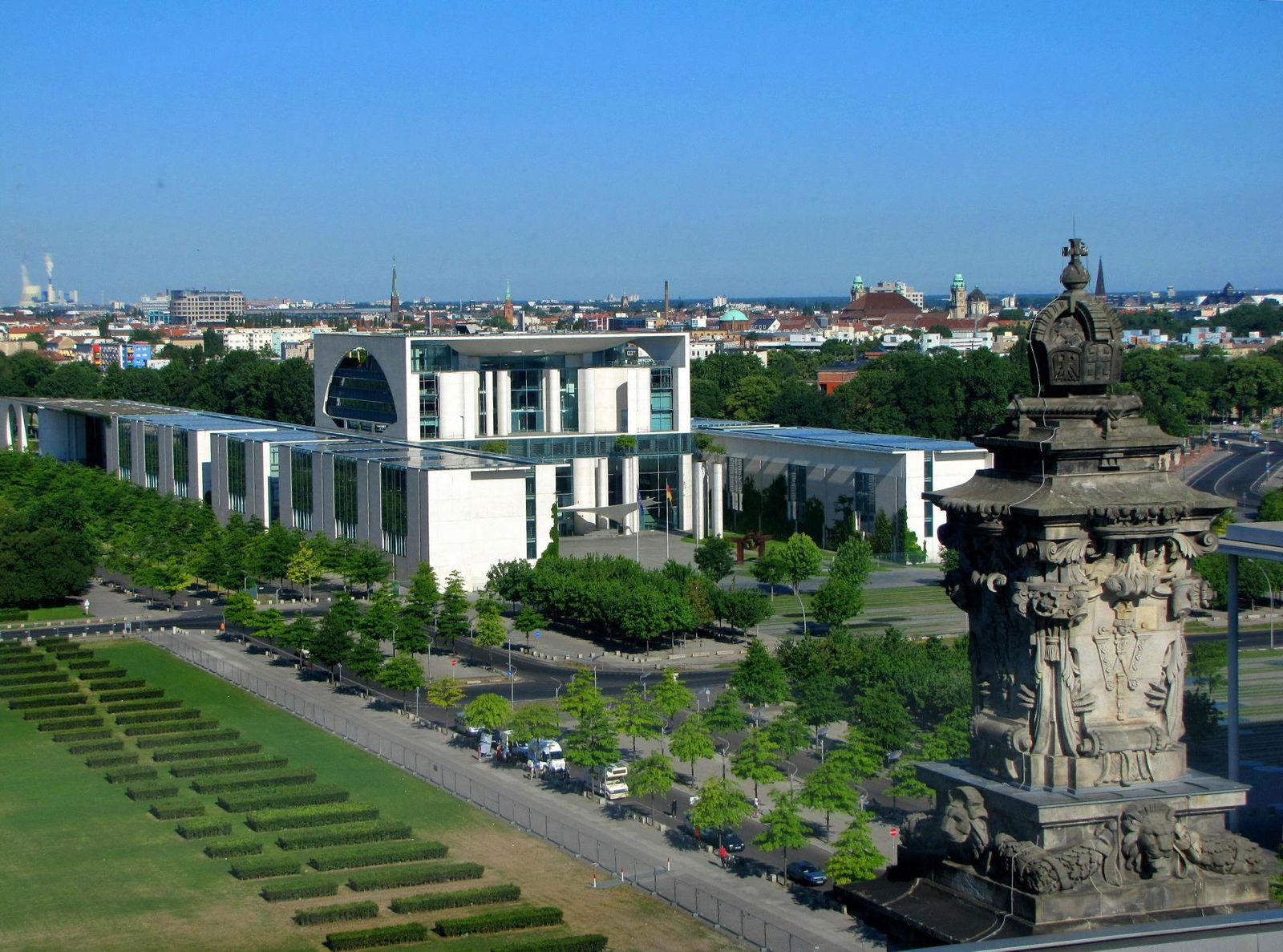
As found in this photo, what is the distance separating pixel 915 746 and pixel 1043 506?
2400cm

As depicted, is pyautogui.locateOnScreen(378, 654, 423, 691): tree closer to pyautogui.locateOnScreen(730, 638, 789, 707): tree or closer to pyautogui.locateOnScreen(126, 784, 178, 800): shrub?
pyautogui.locateOnScreen(730, 638, 789, 707): tree

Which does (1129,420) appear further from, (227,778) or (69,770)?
(69,770)

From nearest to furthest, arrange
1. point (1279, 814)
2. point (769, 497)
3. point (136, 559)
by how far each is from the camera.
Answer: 1. point (1279, 814)
2. point (136, 559)
3. point (769, 497)

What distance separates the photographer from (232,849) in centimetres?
3238

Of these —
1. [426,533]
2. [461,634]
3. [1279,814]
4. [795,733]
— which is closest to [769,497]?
[426,533]

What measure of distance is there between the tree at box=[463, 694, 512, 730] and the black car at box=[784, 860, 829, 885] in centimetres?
1115

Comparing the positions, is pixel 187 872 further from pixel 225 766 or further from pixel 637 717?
pixel 637 717

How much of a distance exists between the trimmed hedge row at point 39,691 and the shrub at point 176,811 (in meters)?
12.5

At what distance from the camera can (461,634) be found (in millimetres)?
54594

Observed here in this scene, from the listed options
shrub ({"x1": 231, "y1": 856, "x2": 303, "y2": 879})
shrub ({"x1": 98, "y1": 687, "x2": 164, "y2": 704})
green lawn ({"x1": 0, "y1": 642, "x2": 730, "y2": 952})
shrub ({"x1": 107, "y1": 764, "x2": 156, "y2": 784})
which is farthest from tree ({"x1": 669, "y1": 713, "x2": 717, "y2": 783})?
shrub ({"x1": 98, "y1": 687, "x2": 164, "y2": 704})

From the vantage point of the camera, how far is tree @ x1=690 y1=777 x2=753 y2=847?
32.2m

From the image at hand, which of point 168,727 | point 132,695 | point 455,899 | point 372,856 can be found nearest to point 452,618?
point 132,695

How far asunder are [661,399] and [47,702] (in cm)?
3949

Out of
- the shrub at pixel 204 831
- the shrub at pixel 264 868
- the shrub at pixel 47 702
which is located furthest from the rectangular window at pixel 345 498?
the shrub at pixel 264 868
